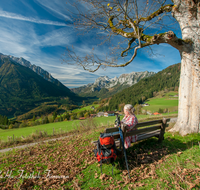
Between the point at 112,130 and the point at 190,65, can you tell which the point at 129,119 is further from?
the point at 190,65

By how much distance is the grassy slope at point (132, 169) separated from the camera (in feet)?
9.46

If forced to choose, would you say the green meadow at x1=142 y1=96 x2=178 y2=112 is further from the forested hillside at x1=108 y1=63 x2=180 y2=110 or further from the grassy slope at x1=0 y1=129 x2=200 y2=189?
the grassy slope at x1=0 y1=129 x2=200 y2=189

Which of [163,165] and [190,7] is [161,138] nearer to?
[163,165]

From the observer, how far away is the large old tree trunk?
521 centimetres

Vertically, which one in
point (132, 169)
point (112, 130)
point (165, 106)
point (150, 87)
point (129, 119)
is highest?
point (150, 87)

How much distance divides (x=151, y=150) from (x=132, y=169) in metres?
1.39

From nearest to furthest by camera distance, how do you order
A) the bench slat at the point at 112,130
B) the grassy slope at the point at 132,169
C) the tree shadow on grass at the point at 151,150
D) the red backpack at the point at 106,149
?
1. the grassy slope at the point at 132,169
2. the red backpack at the point at 106,149
3. the bench slat at the point at 112,130
4. the tree shadow on grass at the point at 151,150

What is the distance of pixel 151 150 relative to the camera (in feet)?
14.9

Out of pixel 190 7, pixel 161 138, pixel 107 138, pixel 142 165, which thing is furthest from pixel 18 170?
pixel 190 7

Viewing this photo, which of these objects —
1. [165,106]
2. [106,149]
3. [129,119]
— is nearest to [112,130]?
[106,149]

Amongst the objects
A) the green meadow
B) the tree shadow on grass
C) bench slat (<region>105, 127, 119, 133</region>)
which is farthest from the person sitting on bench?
the green meadow

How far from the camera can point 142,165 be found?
365 centimetres

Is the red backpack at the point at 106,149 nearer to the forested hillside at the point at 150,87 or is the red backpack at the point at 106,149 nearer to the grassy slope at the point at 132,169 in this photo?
the grassy slope at the point at 132,169

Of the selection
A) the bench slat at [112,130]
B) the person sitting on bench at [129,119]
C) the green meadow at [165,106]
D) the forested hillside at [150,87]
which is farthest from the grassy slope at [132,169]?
the forested hillside at [150,87]
